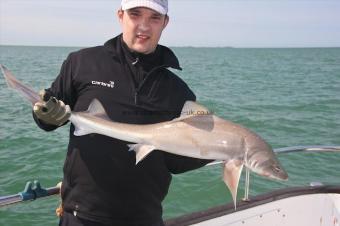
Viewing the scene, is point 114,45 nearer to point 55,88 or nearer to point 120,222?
point 55,88

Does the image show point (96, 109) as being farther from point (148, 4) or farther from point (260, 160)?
point (260, 160)

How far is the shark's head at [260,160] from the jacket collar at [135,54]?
2.76 feet

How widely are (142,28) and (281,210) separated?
2.71 meters

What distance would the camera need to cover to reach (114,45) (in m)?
3.20

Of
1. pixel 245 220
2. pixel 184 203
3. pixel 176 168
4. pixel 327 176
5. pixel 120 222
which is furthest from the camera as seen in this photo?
pixel 327 176

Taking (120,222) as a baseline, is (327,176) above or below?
below

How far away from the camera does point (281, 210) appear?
462cm

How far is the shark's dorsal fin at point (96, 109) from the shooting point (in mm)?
2803

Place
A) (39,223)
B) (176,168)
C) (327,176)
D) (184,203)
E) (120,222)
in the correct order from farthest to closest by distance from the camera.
A: (327,176)
(184,203)
(39,223)
(176,168)
(120,222)

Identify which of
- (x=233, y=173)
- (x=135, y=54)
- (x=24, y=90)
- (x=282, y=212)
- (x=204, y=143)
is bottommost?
(x=282, y=212)

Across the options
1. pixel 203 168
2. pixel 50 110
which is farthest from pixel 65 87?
pixel 203 168

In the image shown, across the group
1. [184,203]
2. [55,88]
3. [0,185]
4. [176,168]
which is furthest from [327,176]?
[55,88]

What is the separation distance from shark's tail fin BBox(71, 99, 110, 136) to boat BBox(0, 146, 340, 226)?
4.82 ft

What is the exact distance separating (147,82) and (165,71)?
0.65 ft
